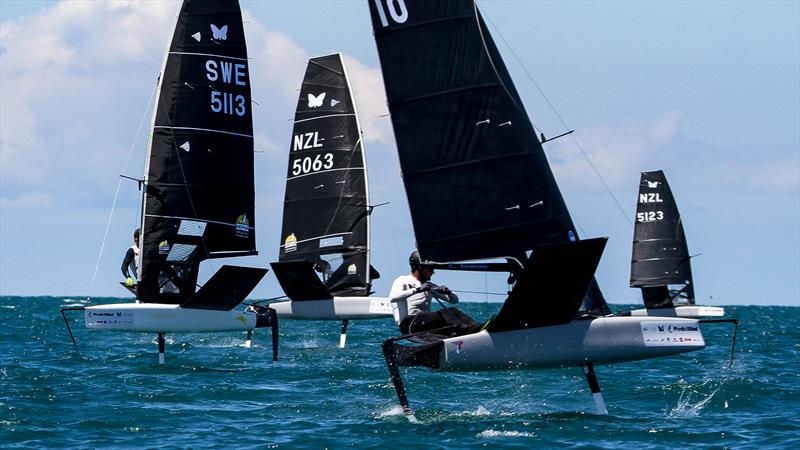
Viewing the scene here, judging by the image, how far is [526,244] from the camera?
14977 mm

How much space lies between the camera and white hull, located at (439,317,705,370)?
13.3 m

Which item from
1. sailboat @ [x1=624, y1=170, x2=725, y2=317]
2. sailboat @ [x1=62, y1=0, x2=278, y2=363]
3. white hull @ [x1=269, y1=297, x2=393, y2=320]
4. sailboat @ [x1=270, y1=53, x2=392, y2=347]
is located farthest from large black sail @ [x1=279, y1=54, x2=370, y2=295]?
sailboat @ [x1=624, y1=170, x2=725, y2=317]

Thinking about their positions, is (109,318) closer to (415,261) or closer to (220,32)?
(220,32)

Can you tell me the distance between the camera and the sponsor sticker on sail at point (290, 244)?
3059 cm

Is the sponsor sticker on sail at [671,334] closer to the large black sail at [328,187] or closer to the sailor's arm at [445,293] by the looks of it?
the sailor's arm at [445,293]

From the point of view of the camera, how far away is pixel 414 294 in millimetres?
14539

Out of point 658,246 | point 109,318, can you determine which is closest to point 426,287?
point 109,318

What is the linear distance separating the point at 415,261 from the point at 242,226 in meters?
9.66

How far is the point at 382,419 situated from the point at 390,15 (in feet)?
15.9

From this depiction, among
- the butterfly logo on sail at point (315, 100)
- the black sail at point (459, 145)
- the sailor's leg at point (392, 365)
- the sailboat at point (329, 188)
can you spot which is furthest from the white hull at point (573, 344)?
the butterfly logo on sail at point (315, 100)

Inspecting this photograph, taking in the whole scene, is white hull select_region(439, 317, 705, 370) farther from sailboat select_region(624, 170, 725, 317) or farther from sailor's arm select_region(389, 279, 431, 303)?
sailboat select_region(624, 170, 725, 317)

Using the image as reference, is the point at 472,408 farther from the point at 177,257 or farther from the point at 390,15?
the point at 177,257

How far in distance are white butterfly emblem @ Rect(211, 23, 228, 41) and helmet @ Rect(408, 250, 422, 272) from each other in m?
10.2

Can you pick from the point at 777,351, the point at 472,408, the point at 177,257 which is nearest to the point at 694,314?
the point at 777,351
